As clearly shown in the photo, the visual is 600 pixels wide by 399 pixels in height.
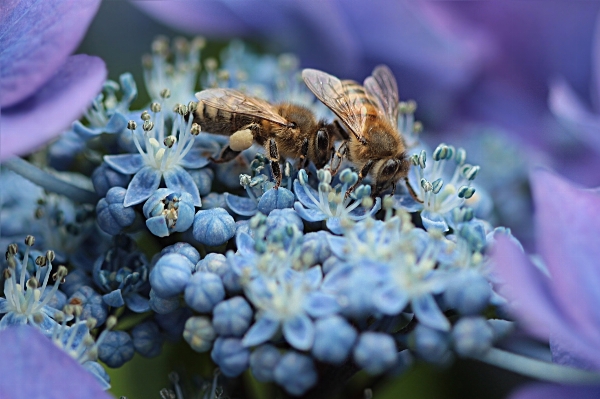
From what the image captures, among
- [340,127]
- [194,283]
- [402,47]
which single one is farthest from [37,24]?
[402,47]

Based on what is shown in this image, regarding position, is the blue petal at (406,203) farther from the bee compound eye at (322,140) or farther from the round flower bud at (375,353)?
the round flower bud at (375,353)

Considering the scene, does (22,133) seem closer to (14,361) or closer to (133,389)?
(14,361)

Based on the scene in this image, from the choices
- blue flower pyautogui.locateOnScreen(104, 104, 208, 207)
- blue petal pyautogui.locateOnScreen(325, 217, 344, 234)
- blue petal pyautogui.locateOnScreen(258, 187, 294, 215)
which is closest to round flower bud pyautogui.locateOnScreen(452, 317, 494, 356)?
blue petal pyautogui.locateOnScreen(325, 217, 344, 234)

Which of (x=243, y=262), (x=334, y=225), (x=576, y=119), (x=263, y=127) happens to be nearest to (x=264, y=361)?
(x=243, y=262)

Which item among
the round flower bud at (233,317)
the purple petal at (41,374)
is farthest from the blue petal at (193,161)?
the purple petal at (41,374)

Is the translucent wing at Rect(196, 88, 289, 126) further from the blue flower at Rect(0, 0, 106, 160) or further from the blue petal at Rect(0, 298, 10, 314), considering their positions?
the blue petal at Rect(0, 298, 10, 314)
